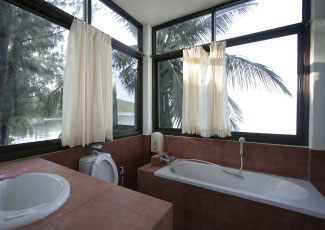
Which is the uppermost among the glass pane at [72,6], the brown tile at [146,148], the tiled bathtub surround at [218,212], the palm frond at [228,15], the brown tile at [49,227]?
the palm frond at [228,15]

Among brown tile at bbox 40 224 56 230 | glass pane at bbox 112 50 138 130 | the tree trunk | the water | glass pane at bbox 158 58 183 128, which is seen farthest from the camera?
glass pane at bbox 158 58 183 128

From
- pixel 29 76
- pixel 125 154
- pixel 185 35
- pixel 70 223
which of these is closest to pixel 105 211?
pixel 70 223

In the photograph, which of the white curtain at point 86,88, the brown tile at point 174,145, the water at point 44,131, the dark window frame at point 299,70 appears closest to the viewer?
the water at point 44,131

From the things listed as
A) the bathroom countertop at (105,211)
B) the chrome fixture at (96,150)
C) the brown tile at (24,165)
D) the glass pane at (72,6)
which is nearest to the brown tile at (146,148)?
the chrome fixture at (96,150)

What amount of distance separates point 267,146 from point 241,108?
0.56 meters

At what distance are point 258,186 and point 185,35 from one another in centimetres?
235

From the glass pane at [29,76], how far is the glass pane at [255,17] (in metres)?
2.04

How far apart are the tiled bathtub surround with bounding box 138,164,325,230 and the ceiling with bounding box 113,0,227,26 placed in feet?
7.52

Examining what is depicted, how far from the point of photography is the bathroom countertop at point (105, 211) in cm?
56

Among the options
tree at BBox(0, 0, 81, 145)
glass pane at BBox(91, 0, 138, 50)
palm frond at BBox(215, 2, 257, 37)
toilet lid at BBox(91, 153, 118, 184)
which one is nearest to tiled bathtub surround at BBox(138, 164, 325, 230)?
toilet lid at BBox(91, 153, 118, 184)

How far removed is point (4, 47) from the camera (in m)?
1.15

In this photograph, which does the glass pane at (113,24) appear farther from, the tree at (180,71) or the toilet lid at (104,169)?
the toilet lid at (104,169)

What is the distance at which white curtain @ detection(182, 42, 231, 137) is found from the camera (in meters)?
1.93

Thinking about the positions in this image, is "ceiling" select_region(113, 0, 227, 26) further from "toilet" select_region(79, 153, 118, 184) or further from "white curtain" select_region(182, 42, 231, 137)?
"toilet" select_region(79, 153, 118, 184)
